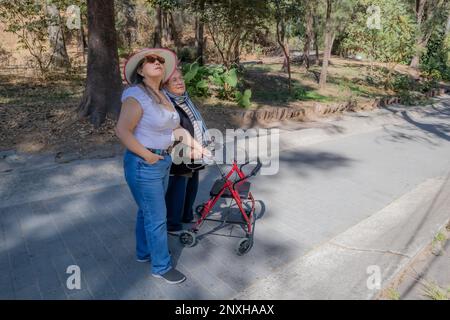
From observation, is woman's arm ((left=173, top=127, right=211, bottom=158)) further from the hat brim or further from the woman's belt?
the hat brim

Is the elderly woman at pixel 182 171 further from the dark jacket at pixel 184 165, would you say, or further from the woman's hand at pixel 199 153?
the woman's hand at pixel 199 153

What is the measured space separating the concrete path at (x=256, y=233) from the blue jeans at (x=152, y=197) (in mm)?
268

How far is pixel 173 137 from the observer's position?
9.91 feet

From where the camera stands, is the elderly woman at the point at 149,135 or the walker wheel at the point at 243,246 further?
the walker wheel at the point at 243,246

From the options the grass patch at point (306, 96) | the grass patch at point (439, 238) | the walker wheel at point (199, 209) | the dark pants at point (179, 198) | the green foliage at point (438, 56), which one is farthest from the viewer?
the green foliage at point (438, 56)

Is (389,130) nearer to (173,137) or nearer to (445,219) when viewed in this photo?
(445,219)

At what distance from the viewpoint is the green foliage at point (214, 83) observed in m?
10.4

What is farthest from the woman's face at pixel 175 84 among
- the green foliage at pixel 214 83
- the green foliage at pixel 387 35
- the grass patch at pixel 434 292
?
the green foliage at pixel 387 35

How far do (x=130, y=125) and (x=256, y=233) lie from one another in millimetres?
2103

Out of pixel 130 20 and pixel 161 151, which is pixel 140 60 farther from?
pixel 130 20

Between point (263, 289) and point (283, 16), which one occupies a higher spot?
point (283, 16)

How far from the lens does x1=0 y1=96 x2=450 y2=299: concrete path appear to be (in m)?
3.12

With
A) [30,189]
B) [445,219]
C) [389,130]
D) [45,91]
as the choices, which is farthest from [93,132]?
[389,130]
